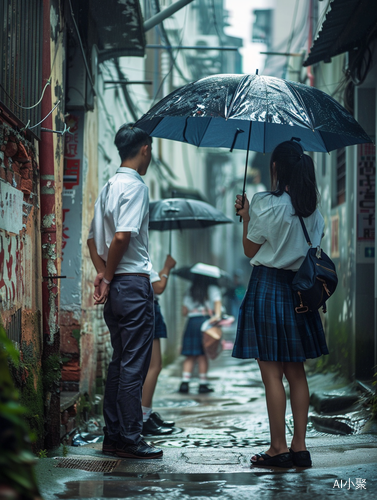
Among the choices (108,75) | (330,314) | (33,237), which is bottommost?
(330,314)

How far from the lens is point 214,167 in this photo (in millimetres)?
30141

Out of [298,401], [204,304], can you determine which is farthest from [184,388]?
[298,401]

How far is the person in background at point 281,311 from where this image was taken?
Result: 357 cm

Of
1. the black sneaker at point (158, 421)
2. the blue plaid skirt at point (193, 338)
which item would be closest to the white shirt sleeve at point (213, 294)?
the blue plaid skirt at point (193, 338)

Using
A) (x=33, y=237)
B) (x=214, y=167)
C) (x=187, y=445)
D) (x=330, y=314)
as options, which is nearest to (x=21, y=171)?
(x=33, y=237)

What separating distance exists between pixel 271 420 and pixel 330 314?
17.3ft

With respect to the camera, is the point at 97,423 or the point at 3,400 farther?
the point at 97,423

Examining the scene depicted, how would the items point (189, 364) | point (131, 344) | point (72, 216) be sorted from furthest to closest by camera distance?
point (189, 364)
point (72, 216)
point (131, 344)

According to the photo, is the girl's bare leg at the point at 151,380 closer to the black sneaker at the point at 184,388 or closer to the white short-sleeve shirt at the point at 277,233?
the white short-sleeve shirt at the point at 277,233

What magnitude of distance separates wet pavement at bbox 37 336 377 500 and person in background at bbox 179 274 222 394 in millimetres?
2594

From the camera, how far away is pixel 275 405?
3566 mm

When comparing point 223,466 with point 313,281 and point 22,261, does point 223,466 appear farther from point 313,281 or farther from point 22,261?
point 22,261

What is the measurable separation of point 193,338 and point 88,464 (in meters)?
5.64

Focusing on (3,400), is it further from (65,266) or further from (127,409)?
(65,266)
